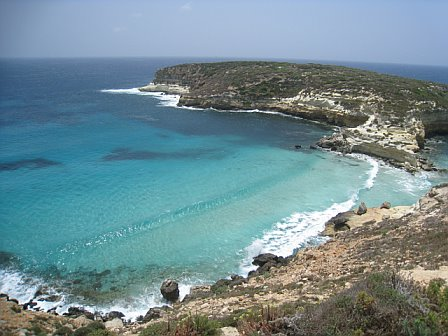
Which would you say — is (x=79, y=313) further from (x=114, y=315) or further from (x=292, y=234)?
(x=292, y=234)

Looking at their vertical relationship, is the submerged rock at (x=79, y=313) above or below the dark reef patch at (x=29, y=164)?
below

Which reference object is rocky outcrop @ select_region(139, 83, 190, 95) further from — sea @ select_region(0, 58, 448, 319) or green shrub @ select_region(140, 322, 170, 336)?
green shrub @ select_region(140, 322, 170, 336)

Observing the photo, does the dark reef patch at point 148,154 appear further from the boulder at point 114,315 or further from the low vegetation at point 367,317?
the low vegetation at point 367,317

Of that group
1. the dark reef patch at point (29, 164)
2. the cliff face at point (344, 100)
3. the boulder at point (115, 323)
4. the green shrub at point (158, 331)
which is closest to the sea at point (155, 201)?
the dark reef patch at point (29, 164)

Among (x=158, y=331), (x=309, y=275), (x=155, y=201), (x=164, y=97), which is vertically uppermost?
(x=164, y=97)

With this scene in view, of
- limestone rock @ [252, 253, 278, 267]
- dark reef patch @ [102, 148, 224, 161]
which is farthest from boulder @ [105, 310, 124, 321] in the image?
dark reef patch @ [102, 148, 224, 161]

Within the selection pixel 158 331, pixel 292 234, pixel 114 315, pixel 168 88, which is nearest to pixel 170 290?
pixel 114 315

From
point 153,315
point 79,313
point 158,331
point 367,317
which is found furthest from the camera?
point 79,313

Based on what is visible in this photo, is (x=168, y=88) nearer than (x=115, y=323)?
No
